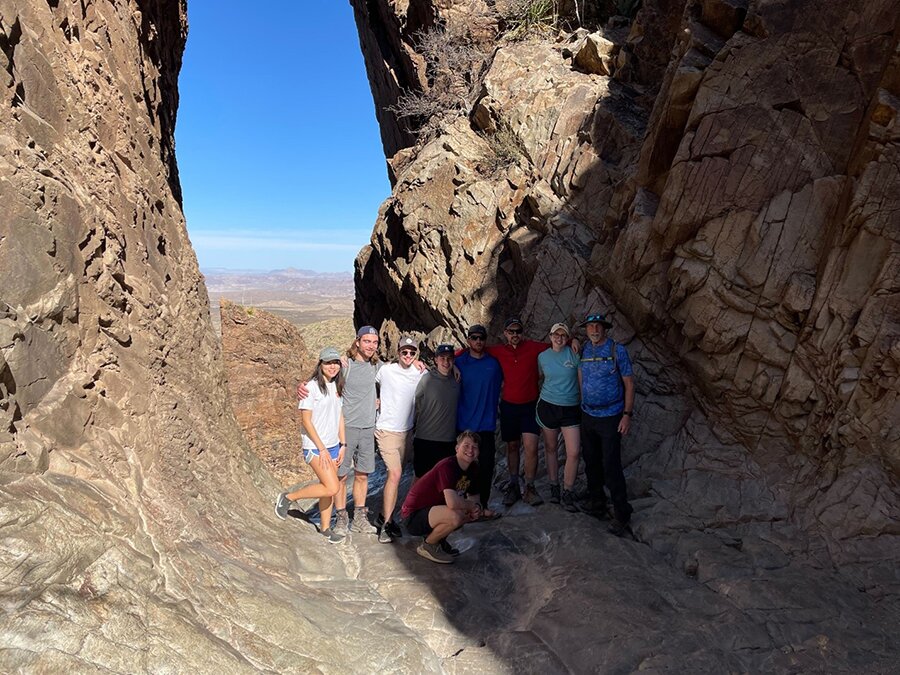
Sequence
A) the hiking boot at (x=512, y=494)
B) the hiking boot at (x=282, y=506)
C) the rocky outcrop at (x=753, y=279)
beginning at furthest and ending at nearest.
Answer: the hiking boot at (x=512, y=494) < the hiking boot at (x=282, y=506) < the rocky outcrop at (x=753, y=279)

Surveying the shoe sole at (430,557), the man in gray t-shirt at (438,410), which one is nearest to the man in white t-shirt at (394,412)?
the man in gray t-shirt at (438,410)

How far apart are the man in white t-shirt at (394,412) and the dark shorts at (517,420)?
1.36m

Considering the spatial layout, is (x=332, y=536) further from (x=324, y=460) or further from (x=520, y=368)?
(x=520, y=368)

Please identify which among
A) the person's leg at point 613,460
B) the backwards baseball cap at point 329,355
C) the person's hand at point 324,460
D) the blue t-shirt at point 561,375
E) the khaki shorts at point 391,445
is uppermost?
the blue t-shirt at point 561,375

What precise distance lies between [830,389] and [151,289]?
7.30 metres

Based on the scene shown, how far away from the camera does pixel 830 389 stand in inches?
253

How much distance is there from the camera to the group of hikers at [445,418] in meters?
6.11

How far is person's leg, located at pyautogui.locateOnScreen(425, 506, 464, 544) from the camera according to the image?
5797 mm

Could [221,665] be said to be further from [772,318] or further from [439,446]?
[772,318]

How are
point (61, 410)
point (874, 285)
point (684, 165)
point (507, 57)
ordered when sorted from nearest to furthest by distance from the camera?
1. point (61, 410)
2. point (874, 285)
3. point (684, 165)
4. point (507, 57)

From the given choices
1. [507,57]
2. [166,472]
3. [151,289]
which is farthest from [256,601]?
[507,57]

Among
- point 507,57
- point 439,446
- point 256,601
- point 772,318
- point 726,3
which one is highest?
point 507,57

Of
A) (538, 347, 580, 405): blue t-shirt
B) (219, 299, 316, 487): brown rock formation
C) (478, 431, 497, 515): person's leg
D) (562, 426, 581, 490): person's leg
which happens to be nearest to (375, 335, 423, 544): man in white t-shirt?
(478, 431, 497, 515): person's leg

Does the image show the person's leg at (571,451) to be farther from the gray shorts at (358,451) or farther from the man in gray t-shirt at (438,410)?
the gray shorts at (358,451)
